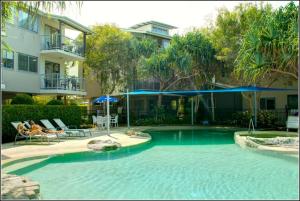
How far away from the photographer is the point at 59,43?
24.0 meters

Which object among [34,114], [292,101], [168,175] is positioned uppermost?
[292,101]

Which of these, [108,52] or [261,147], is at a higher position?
[108,52]

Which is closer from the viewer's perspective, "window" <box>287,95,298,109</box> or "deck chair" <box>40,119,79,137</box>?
"deck chair" <box>40,119,79,137</box>

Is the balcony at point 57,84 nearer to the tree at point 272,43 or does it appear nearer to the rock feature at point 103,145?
the rock feature at point 103,145

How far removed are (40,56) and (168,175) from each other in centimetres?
1738

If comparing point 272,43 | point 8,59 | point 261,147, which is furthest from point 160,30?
point 261,147

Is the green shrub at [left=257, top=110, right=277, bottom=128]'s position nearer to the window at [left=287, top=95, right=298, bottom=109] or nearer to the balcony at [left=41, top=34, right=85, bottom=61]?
the window at [left=287, top=95, right=298, bottom=109]

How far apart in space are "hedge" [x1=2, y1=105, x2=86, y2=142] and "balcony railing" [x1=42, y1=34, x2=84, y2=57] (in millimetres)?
4939

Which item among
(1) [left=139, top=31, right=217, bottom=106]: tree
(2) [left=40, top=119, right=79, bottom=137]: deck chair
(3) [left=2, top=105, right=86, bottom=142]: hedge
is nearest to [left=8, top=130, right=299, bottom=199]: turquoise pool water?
(2) [left=40, top=119, right=79, bottom=137]: deck chair

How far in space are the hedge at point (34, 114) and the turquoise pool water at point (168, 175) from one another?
196 inches

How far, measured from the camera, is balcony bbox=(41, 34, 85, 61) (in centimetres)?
2368

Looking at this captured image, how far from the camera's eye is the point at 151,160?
11930 mm

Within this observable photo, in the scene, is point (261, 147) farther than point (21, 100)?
No

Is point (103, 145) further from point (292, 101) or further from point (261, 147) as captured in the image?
point (292, 101)
